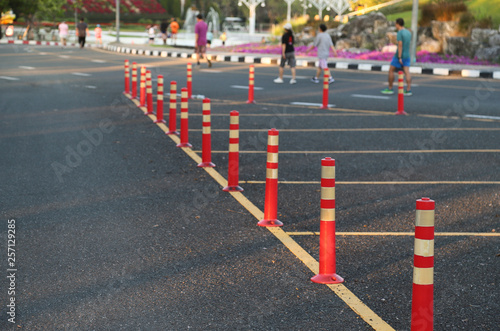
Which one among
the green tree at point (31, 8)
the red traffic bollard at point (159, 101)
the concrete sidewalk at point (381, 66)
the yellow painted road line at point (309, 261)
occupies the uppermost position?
the green tree at point (31, 8)

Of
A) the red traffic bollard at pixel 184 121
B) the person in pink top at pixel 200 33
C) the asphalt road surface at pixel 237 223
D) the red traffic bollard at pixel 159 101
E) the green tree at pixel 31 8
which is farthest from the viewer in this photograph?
the green tree at pixel 31 8

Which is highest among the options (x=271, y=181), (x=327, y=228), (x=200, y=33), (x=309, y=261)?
(x=200, y=33)

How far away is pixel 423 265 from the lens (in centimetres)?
439

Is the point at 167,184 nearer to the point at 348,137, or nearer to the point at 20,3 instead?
the point at 348,137

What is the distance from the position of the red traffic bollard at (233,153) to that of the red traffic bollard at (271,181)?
1150mm

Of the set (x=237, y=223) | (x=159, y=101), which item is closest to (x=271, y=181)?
(x=237, y=223)

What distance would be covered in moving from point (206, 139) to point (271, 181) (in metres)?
2.82

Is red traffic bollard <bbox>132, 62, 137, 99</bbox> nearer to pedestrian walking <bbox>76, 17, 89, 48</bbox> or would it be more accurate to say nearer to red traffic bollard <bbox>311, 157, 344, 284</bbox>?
red traffic bollard <bbox>311, 157, 344, 284</bbox>

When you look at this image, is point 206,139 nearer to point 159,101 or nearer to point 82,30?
point 159,101

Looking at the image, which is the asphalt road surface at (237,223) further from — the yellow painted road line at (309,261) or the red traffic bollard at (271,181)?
the red traffic bollard at (271,181)

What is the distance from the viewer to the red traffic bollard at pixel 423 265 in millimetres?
4352

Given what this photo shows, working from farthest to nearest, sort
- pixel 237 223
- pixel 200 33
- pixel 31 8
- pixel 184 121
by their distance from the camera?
1. pixel 31 8
2. pixel 200 33
3. pixel 184 121
4. pixel 237 223

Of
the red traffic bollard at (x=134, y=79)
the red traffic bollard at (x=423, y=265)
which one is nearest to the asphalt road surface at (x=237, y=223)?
the red traffic bollard at (x=423, y=265)

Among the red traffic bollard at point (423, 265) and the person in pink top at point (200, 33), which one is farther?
the person in pink top at point (200, 33)
